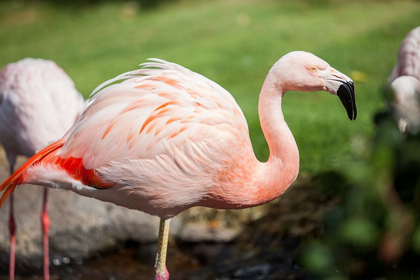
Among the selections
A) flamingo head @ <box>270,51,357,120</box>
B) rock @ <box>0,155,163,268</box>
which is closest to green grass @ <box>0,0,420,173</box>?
rock @ <box>0,155,163,268</box>

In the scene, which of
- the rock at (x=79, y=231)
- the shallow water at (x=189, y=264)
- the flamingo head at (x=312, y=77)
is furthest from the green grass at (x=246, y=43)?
the flamingo head at (x=312, y=77)

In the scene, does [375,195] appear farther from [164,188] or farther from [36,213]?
[36,213]

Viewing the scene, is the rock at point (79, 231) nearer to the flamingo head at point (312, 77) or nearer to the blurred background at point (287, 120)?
→ the blurred background at point (287, 120)

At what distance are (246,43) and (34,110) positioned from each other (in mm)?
4394

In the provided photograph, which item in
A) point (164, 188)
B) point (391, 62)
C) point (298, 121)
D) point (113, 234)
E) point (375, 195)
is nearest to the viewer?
point (375, 195)

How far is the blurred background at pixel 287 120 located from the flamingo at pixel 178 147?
47 cm

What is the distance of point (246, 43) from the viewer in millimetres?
7629

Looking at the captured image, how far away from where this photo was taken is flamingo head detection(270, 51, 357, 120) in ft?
8.87

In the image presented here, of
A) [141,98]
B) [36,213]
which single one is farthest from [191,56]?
[141,98]

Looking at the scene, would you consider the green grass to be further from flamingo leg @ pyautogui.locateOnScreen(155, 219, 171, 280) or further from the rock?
flamingo leg @ pyautogui.locateOnScreen(155, 219, 171, 280)

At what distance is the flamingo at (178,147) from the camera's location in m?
2.73

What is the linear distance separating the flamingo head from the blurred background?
15.2 inches

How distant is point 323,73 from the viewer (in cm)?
276

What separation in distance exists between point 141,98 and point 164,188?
1.56ft
